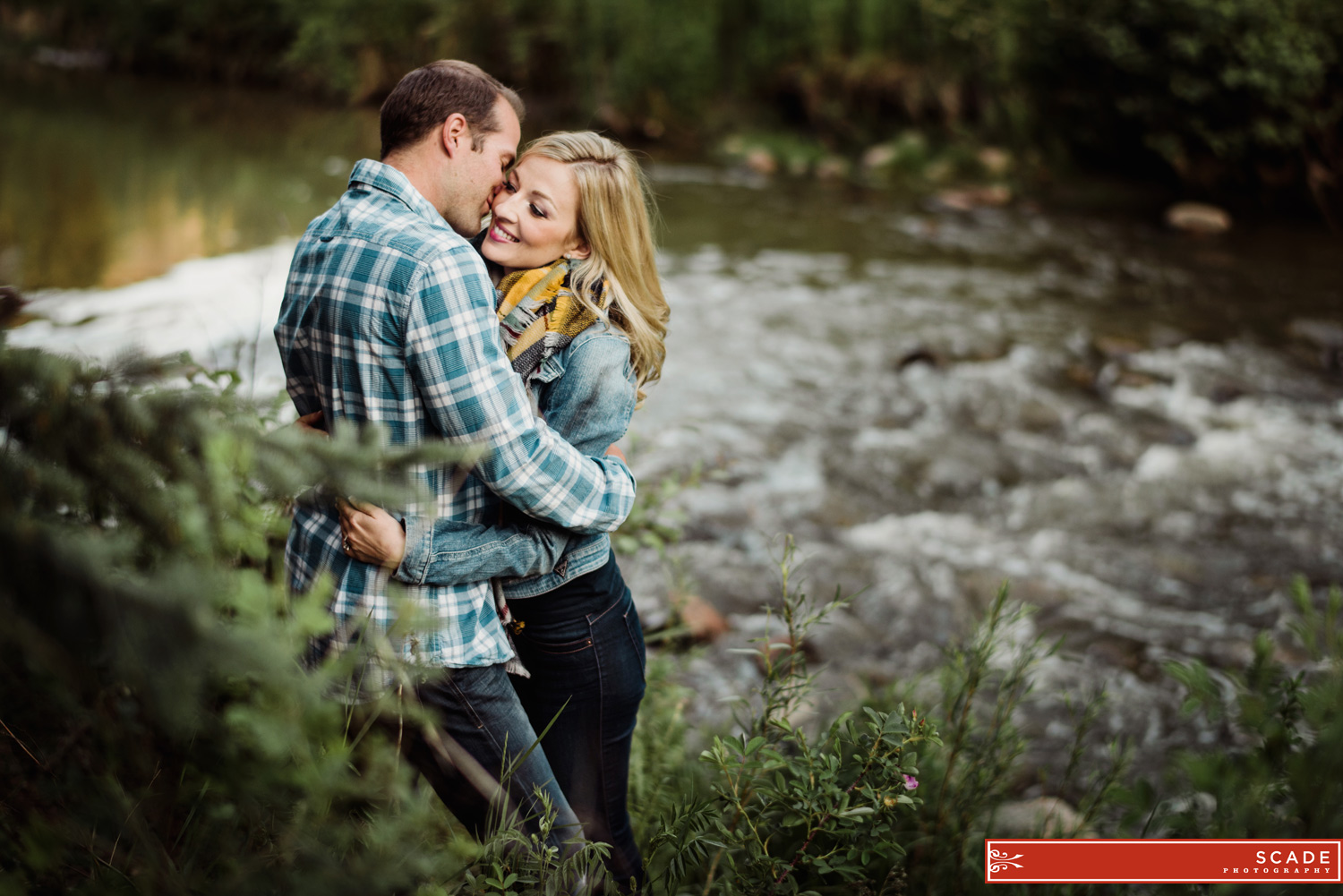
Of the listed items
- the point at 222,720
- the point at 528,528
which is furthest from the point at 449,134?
the point at 222,720

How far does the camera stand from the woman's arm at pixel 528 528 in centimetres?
165

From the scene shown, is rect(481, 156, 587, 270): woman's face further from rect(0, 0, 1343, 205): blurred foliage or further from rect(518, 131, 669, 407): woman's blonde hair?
rect(0, 0, 1343, 205): blurred foliage

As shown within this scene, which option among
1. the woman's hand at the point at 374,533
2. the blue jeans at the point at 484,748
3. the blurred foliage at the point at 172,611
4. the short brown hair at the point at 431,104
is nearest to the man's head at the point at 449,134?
the short brown hair at the point at 431,104

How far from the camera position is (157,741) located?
1719 millimetres

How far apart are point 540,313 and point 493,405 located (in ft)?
1.13

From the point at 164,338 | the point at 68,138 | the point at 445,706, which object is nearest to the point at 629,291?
the point at 445,706

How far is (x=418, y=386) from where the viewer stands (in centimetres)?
162

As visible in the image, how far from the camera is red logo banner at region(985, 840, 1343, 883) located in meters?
1.19

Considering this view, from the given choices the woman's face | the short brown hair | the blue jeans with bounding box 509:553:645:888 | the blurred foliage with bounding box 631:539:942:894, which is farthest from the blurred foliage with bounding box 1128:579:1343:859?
the short brown hair

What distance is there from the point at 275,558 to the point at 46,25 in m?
36.9

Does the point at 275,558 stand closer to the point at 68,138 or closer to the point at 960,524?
the point at 960,524

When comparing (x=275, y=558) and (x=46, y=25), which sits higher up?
(x=46, y=25)

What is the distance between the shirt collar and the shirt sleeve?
7.4 inches

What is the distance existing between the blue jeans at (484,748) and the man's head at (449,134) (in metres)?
0.95
